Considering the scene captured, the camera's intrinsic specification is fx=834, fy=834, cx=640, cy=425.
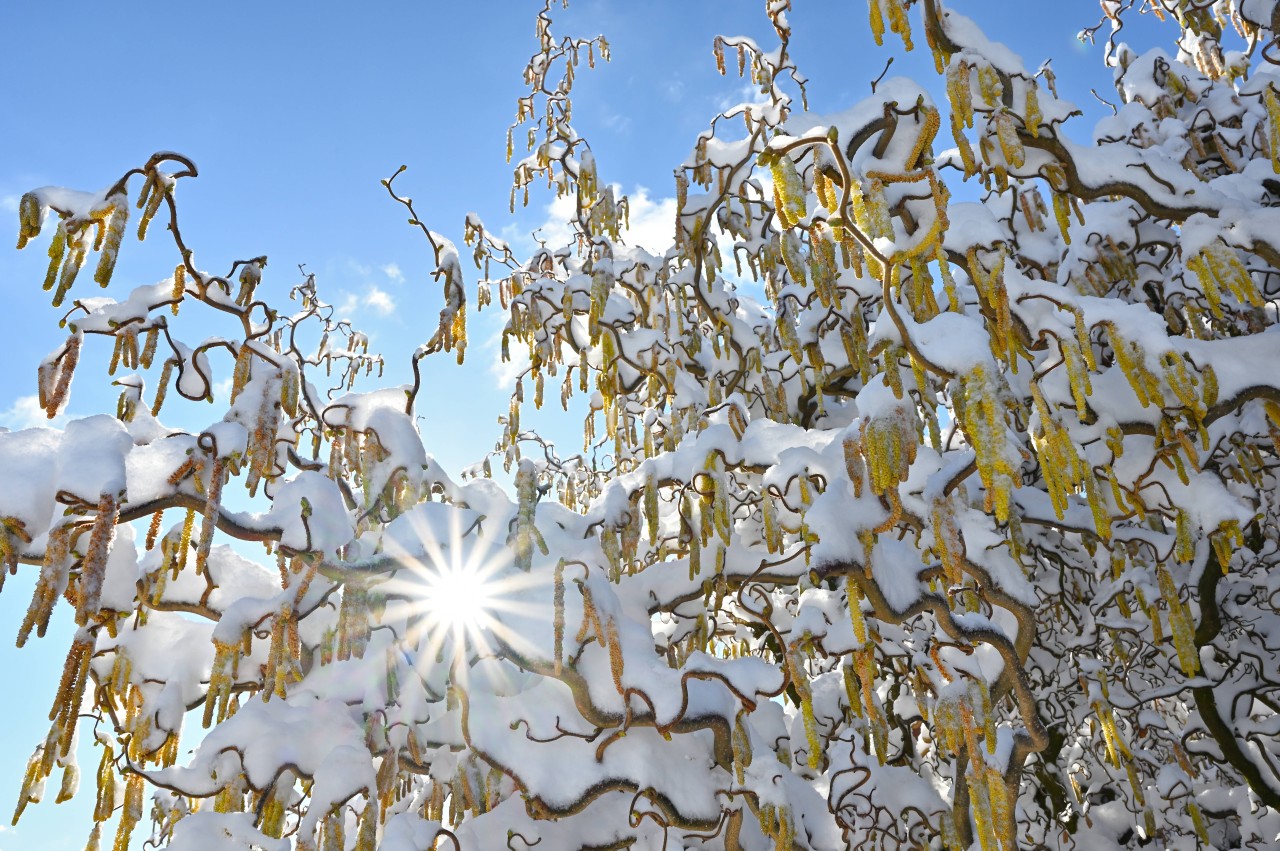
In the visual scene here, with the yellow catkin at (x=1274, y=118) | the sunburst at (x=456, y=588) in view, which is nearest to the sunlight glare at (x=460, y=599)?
the sunburst at (x=456, y=588)

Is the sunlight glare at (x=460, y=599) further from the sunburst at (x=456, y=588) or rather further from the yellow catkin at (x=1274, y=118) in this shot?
the yellow catkin at (x=1274, y=118)

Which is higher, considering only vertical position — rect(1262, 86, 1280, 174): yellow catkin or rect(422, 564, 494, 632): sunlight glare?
rect(1262, 86, 1280, 174): yellow catkin

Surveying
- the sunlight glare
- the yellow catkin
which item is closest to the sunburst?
the sunlight glare

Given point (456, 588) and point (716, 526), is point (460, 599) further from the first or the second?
point (716, 526)

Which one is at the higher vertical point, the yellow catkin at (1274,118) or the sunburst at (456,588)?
the yellow catkin at (1274,118)

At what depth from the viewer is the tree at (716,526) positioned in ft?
8.69

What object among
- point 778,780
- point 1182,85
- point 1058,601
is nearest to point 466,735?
point 778,780

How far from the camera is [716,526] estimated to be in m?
3.44

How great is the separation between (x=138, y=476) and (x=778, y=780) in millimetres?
2623

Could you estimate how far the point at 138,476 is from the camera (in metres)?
2.61

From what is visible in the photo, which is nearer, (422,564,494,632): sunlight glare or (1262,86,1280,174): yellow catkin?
(422,564,494,632): sunlight glare

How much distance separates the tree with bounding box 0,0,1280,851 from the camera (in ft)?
8.69

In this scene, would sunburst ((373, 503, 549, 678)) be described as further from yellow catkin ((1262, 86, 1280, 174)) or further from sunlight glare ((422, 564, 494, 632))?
yellow catkin ((1262, 86, 1280, 174))

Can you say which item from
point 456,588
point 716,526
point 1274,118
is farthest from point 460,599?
point 1274,118
